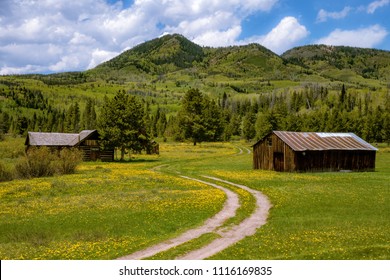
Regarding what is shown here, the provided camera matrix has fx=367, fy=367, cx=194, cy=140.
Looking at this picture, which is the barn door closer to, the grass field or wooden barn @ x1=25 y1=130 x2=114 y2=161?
the grass field

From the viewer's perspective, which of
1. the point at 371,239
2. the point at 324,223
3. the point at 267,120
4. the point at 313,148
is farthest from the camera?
the point at 267,120

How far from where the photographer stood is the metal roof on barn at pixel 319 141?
55.8 m

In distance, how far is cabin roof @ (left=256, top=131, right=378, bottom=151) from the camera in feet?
183

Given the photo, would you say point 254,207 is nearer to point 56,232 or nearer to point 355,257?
point 355,257

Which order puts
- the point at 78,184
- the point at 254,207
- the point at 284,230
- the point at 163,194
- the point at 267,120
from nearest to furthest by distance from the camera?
the point at 284,230 < the point at 254,207 < the point at 163,194 < the point at 78,184 < the point at 267,120

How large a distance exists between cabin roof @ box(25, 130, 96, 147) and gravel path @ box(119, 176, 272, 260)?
55.0m

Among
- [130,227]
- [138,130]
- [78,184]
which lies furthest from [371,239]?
[138,130]

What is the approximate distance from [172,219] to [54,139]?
61.4 meters

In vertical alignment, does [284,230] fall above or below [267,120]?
below

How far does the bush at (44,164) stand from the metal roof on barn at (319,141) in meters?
31.2

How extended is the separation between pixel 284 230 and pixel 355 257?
17.1 feet

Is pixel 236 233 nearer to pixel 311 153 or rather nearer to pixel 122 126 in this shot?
pixel 311 153

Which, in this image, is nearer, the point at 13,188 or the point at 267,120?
the point at 13,188

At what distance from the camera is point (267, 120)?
128500 millimetres
